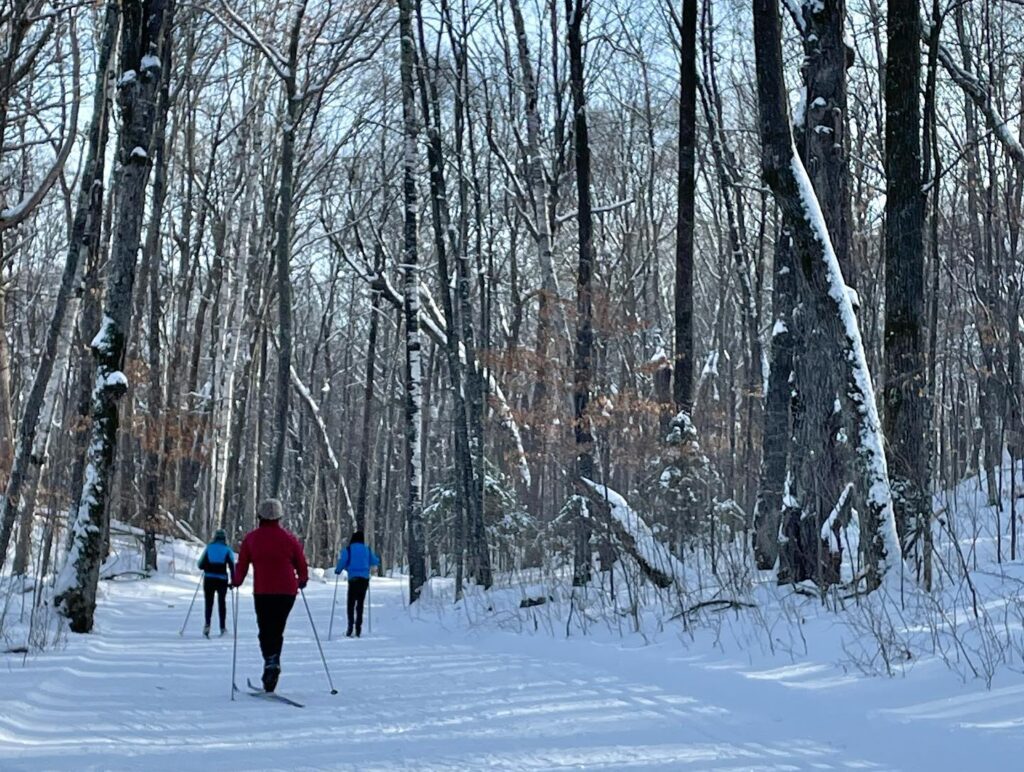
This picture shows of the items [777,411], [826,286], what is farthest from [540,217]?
[826,286]

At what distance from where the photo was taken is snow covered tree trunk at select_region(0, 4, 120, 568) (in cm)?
1642

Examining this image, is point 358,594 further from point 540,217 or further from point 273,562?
point 540,217

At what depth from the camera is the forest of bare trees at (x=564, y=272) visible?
468 inches

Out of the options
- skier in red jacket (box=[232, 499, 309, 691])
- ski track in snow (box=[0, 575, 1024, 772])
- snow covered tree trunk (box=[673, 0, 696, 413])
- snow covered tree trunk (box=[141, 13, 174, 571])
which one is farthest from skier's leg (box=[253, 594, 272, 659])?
snow covered tree trunk (box=[141, 13, 174, 571])

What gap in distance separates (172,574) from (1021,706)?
2311 centimetres

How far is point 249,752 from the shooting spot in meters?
6.75

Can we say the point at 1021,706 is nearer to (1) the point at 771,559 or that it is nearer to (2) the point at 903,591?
(2) the point at 903,591

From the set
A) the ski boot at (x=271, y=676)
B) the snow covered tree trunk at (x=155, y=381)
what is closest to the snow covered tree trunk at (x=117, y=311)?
the ski boot at (x=271, y=676)

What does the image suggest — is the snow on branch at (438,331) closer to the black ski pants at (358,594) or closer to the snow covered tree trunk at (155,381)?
the snow covered tree trunk at (155,381)

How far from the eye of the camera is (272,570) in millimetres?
10156

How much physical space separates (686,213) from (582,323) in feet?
8.99

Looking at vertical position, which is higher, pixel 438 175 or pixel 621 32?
pixel 621 32

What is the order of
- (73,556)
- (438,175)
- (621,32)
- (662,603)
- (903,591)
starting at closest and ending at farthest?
(903,591), (662,603), (73,556), (438,175), (621,32)

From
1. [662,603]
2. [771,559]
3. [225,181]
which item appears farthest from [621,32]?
[662,603]
